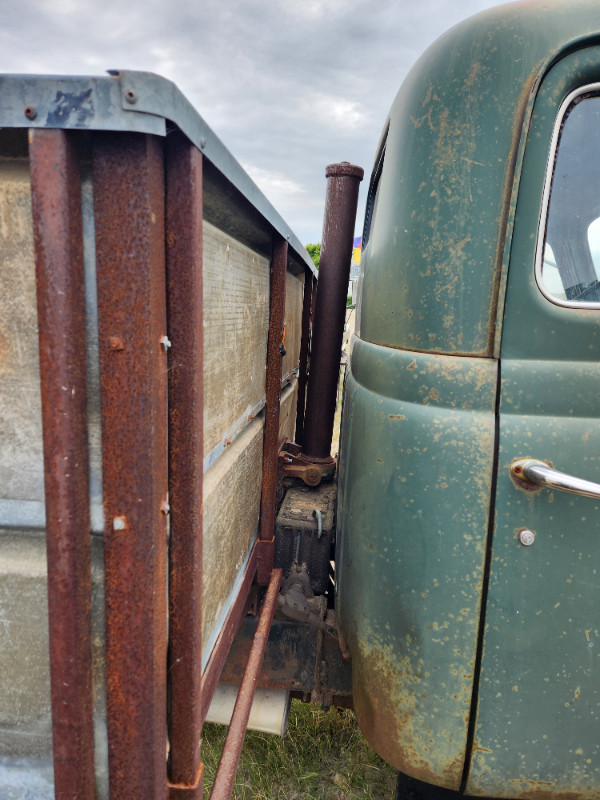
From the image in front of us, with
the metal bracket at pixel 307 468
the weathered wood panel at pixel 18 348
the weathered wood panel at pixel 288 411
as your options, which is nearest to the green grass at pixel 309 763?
the metal bracket at pixel 307 468

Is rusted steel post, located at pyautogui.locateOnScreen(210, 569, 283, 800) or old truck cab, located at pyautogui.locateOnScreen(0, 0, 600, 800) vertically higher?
old truck cab, located at pyautogui.locateOnScreen(0, 0, 600, 800)

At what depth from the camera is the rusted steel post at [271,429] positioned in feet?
5.99

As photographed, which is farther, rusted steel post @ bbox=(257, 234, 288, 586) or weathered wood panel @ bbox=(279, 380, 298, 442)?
weathered wood panel @ bbox=(279, 380, 298, 442)

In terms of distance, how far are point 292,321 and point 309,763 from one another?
6.20 feet

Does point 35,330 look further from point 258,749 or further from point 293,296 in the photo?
point 258,749

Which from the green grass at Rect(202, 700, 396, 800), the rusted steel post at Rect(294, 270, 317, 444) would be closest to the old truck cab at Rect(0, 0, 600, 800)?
the green grass at Rect(202, 700, 396, 800)

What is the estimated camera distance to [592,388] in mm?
1176

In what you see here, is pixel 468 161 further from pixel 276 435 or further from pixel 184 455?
pixel 276 435

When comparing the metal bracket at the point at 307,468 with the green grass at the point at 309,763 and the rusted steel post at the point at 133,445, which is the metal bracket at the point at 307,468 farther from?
the rusted steel post at the point at 133,445

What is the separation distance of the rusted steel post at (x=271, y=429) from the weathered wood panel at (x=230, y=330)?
0.15 ft

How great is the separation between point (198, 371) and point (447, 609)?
82 cm

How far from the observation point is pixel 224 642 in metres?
1.36

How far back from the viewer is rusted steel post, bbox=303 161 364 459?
2152mm

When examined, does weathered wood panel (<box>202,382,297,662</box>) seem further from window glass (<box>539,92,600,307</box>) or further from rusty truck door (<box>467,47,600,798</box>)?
window glass (<box>539,92,600,307</box>)
